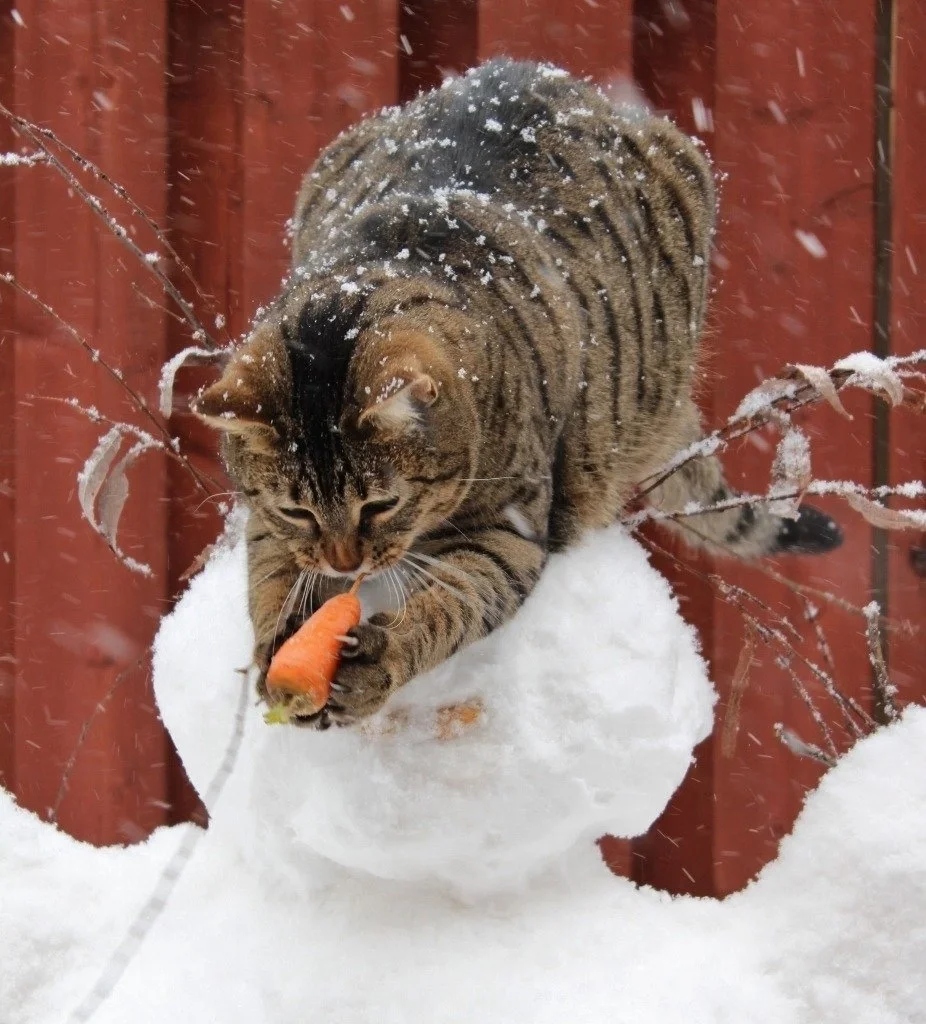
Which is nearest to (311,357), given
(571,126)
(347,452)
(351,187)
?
(347,452)

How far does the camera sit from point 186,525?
51.9 inches

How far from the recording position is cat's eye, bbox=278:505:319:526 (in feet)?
3.03

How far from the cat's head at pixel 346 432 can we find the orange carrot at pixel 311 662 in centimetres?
16

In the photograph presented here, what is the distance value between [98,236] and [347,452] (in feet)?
2.04

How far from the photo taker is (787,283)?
1.27 m

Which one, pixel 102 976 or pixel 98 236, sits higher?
pixel 98 236

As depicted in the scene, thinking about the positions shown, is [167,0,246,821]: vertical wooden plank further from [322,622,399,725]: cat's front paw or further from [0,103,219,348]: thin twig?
[322,622,399,725]: cat's front paw

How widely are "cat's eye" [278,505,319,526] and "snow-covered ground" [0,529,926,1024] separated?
12cm

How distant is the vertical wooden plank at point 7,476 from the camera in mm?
1336

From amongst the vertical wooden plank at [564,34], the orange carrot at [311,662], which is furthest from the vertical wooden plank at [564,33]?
the orange carrot at [311,662]

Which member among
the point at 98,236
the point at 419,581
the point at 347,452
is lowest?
the point at 419,581

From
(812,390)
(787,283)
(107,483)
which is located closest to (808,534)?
(787,283)

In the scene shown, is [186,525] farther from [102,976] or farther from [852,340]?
[852,340]

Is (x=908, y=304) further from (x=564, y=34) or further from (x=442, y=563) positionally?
(x=442, y=563)
